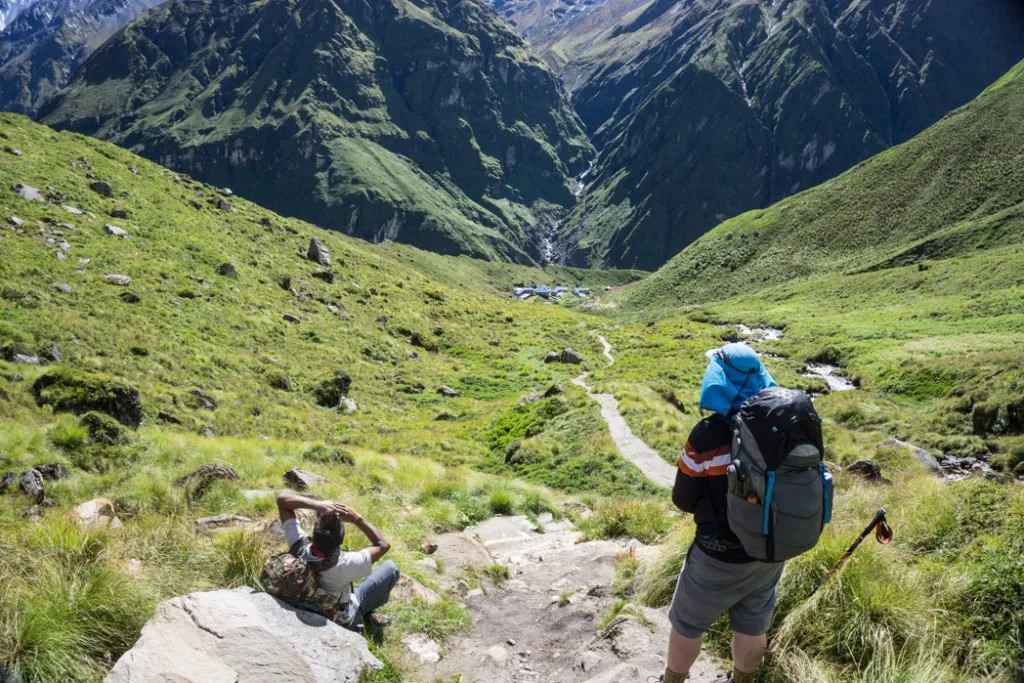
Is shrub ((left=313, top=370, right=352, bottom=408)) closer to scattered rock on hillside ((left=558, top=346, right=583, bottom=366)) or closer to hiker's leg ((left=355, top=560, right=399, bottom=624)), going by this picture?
scattered rock on hillside ((left=558, top=346, right=583, bottom=366))

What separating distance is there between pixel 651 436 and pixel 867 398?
60.4 feet

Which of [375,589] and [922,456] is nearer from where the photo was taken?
[375,589]

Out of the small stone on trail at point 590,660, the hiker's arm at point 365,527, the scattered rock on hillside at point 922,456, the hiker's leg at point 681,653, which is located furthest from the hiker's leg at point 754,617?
the scattered rock on hillside at point 922,456

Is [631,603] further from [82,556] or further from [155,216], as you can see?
[155,216]

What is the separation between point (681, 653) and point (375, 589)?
12.2ft

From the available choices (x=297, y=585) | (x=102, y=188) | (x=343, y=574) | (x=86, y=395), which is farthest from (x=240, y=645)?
(x=102, y=188)

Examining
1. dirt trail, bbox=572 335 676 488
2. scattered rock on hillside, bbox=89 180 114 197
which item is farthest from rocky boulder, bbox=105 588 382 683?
scattered rock on hillside, bbox=89 180 114 197

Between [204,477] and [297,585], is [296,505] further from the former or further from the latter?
[204,477]

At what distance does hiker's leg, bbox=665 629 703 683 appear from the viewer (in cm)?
520

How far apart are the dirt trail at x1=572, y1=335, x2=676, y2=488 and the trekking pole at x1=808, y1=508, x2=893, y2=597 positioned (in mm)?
11636

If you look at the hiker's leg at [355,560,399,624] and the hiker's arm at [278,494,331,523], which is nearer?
the hiker's arm at [278,494,331,523]

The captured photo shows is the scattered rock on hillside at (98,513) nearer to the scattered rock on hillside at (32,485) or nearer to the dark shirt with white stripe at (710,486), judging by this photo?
the scattered rock on hillside at (32,485)

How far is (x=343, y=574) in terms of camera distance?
21.1 feet

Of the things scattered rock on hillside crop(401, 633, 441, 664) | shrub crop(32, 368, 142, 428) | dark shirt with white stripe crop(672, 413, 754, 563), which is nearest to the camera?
dark shirt with white stripe crop(672, 413, 754, 563)
